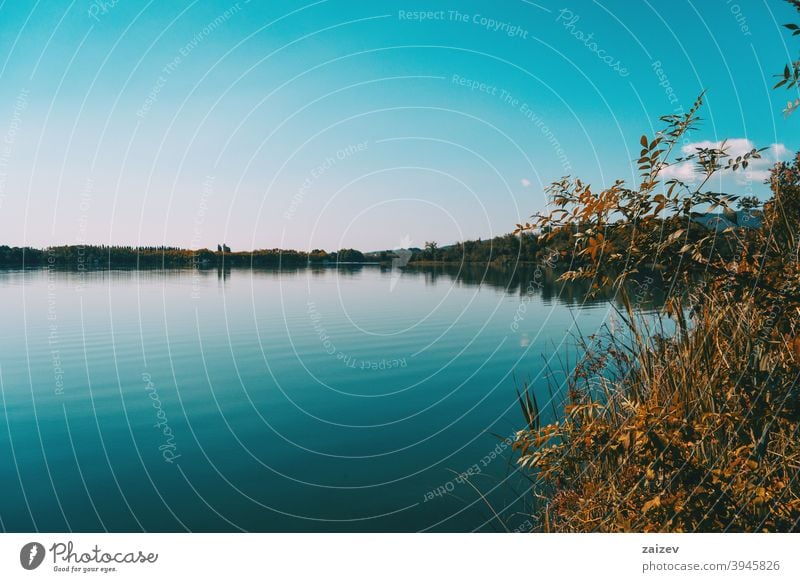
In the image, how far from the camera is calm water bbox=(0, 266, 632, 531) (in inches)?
303

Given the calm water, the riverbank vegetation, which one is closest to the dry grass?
the riverbank vegetation

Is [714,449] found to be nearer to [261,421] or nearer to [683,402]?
[683,402]

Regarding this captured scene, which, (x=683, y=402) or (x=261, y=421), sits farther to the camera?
(x=261, y=421)

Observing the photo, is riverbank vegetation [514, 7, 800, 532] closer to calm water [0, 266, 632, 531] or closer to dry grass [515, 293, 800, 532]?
dry grass [515, 293, 800, 532]

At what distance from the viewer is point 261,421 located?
35.9 ft

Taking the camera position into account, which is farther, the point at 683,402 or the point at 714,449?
the point at 714,449

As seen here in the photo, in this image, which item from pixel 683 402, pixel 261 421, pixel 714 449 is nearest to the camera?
pixel 683 402

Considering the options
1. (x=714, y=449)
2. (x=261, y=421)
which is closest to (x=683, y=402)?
(x=714, y=449)

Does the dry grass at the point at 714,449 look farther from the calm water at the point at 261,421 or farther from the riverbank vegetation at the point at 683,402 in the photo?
the calm water at the point at 261,421

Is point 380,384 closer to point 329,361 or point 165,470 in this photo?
point 329,361

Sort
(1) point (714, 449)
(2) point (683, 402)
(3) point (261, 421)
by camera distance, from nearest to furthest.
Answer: (2) point (683, 402), (1) point (714, 449), (3) point (261, 421)

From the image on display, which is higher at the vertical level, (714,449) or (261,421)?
(714,449)

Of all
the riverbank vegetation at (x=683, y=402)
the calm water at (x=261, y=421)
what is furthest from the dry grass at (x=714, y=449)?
the calm water at (x=261, y=421)
